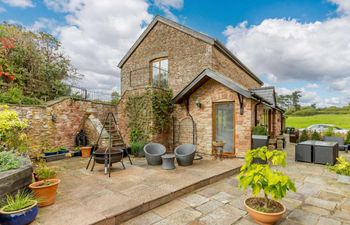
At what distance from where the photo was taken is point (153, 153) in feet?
20.9

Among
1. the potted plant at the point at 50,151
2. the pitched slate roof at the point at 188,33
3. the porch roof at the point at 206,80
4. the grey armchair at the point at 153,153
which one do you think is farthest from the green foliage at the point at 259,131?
the potted plant at the point at 50,151

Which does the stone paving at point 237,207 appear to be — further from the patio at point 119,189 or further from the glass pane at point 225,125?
the glass pane at point 225,125

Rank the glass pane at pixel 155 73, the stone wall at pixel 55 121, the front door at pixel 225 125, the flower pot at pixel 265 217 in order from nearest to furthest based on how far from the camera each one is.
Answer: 1. the flower pot at pixel 265 217
2. the stone wall at pixel 55 121
3. the front door at pixel 225 125
4. the glass pane at pixel 155 73

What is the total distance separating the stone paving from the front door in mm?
2602

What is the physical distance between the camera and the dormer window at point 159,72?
10820mm

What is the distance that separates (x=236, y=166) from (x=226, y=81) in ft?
10.4

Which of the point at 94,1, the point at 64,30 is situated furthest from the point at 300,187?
the point at 64,30

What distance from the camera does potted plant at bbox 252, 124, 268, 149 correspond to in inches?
246

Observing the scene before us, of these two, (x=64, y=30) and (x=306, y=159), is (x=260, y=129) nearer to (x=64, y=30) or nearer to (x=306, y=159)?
(x=306, y=159)

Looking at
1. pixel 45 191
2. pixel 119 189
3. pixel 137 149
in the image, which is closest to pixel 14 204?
pixel 45 191

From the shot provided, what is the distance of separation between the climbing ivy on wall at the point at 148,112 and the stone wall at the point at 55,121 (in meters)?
2.07

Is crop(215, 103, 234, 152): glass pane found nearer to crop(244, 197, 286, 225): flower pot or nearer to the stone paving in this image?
the stone paving

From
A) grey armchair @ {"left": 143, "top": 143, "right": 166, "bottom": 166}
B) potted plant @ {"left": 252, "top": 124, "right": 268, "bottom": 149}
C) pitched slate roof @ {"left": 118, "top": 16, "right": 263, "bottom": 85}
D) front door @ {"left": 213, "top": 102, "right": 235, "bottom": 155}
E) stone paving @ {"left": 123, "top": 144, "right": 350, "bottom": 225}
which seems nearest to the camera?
stone paving @ {"left": 123, "top": 144, "right": 350, "bottom": 225}

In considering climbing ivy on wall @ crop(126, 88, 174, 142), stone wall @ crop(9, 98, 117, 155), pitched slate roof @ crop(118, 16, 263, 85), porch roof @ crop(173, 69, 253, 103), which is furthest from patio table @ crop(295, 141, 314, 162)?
stone wall @ crop(9, 98, 117, 155)
